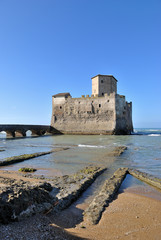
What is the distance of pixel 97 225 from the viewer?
2.83 m

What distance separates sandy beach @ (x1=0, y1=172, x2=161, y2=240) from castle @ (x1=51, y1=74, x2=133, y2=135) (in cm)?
3171

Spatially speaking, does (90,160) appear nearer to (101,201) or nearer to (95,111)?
(101,201)

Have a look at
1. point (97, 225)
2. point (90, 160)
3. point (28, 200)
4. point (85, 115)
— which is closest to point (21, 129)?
point (85, 115)

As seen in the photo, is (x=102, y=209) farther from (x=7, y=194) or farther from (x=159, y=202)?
(x=7, y=194)

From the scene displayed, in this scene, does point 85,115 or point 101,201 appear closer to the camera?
point 101,201

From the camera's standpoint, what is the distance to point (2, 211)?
2414 millimetres

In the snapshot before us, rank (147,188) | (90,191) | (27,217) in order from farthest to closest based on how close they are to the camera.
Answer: (147,188)
(90,191)
(27,217)

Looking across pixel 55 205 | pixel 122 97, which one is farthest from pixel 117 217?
pixel 122 97

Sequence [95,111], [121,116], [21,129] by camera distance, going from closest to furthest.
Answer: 1. [21,129]
2. [121,116]
3. [95,111]

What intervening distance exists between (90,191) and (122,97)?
3407 cm

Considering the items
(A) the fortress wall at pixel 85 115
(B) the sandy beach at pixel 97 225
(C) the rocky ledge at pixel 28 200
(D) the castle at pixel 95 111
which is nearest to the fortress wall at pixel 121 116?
(D) the castle at pixel 95 111

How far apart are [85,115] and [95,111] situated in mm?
2651

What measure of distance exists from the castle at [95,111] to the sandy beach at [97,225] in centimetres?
3171

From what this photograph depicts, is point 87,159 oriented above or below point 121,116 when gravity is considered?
below
